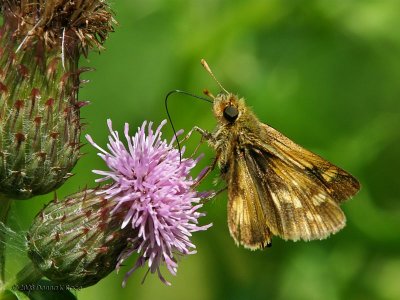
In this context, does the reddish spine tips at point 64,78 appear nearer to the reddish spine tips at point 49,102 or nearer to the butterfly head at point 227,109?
the reddish spine tips at point 49,102

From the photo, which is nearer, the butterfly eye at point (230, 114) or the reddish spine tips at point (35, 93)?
the reddish spine tips at point (35, 93)

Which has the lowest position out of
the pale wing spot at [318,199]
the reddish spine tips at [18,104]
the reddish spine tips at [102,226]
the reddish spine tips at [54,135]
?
the reddish spine tips at [102,226]

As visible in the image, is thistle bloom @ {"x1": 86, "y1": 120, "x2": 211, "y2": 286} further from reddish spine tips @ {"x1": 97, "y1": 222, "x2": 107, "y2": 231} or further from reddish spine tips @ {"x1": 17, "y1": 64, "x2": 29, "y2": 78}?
reddish spine tips @ {"x1": 17, "y1": 64, "x2": 29, "y2": 78}

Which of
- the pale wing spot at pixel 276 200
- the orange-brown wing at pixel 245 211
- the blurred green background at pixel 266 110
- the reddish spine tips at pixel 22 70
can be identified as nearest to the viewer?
the reddish spine tips at pixel 22 70

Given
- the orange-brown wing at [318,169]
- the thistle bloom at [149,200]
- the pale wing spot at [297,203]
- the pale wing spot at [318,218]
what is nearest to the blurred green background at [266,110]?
the orange-brown wing at [318,169]

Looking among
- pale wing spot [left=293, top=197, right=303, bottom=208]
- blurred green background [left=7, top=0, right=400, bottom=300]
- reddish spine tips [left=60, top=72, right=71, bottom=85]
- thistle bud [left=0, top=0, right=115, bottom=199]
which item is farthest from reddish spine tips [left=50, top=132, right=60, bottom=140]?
blurred green background [left=7, top=0, right=400, bottom=300]

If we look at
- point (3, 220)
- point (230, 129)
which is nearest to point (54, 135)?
point (3, 220)

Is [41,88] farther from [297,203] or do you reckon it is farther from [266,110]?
[266,110]
